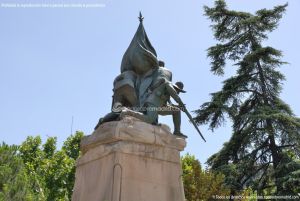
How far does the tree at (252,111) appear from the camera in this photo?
16281mm

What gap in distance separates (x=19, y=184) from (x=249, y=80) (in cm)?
1133

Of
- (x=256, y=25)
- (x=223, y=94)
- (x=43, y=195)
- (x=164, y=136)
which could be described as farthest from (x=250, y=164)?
(x=164, y=136)

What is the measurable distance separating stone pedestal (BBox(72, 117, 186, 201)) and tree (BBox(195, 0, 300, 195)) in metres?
9.75

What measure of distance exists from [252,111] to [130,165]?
1266 centimetres

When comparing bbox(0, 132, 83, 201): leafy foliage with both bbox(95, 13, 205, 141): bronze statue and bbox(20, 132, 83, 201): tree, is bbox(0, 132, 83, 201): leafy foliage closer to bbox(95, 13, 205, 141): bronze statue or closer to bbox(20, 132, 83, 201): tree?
bbox(20, 132, 83, 201): tree

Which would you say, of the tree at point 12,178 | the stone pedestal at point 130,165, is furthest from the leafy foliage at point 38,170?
the stone pedestal at point 130,165

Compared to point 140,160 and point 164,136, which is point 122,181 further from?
point 164,136

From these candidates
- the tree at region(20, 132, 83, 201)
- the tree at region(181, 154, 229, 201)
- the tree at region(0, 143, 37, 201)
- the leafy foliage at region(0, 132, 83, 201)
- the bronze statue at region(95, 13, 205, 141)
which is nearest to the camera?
the bronze statue at region(95, 13, 205, 141)

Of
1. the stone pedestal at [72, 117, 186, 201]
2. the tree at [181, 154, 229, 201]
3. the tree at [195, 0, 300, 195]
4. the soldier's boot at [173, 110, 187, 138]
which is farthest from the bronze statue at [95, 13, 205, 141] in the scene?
the tree at [195, 0, 300, 195]

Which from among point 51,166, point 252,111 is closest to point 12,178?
point 51,166

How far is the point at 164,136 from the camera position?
654 centimetres

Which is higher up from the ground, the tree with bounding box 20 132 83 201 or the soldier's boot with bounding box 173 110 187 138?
the tree with bounding box 20 132 83 201

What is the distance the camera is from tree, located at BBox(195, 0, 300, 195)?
16.3 metres

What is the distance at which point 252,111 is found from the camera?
17.7 metres
